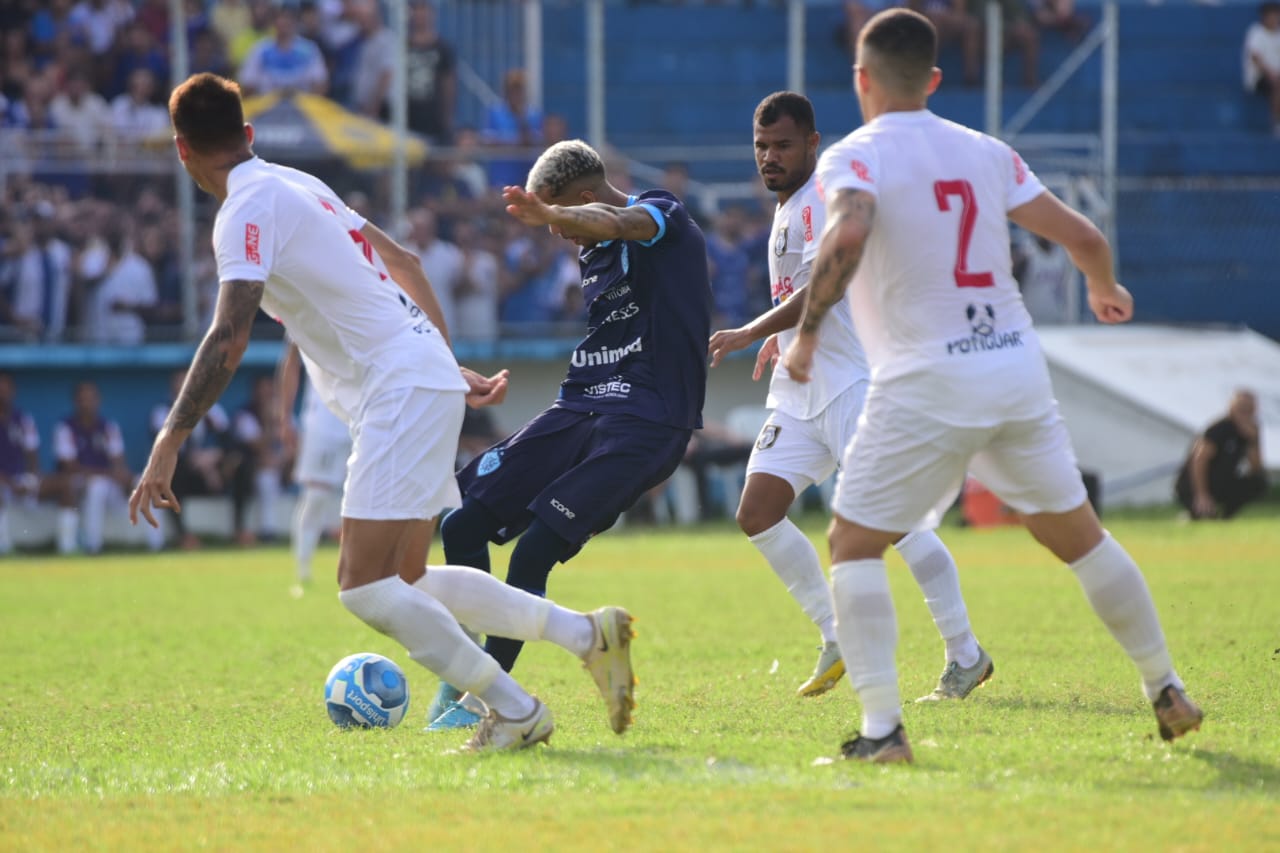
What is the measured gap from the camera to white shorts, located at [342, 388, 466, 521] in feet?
19.9

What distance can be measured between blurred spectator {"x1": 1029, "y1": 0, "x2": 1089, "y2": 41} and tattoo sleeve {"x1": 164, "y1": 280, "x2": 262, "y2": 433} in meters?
22.6

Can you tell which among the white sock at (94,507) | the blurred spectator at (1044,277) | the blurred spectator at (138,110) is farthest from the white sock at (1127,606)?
the blurred spectator at (138,110)

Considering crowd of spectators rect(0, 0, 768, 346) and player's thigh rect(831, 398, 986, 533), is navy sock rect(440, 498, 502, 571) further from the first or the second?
crowd of spectators rect(0, 0, 768, 346)

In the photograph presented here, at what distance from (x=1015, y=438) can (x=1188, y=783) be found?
125 cm

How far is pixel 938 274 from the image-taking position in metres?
5.73

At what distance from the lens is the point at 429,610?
612cm

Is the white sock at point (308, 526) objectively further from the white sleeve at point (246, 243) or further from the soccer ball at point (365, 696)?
the white sleeve at point (246, 243)

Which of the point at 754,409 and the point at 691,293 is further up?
the point at 691,293

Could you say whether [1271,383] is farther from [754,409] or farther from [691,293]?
[691,293]

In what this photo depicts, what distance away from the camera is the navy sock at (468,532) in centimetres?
738

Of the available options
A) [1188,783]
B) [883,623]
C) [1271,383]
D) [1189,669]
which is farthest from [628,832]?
[1271,383]

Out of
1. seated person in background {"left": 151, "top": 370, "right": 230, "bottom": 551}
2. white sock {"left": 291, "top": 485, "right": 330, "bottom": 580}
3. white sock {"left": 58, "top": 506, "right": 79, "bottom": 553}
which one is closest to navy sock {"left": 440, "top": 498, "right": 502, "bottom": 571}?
white sock {"left": 291, "top": 485, "right": 330, "bottom": 580}

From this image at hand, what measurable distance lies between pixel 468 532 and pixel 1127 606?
2.85m

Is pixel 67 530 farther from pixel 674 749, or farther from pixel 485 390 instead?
pixel 674 749
